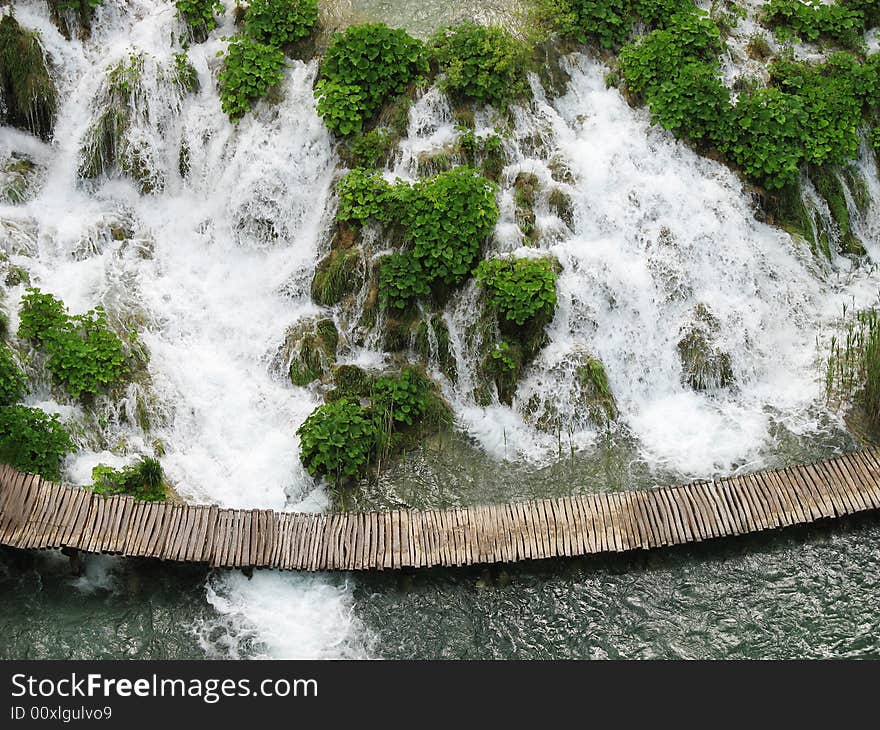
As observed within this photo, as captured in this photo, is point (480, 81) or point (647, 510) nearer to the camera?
point (647, 510)

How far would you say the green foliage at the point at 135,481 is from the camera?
1384 centimetres

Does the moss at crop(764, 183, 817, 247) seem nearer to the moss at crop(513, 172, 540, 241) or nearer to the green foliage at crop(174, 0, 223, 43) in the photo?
the moss at crop(513, 172, 540, 241)

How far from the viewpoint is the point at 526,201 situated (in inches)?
647

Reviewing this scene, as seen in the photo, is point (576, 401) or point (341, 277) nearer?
point (576, 401)

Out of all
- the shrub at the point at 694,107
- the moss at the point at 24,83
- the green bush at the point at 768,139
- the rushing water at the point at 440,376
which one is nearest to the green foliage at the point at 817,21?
the green bush at the point at 768,139

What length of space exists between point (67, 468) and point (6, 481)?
3.69ft

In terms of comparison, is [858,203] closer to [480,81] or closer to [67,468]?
[480,81]

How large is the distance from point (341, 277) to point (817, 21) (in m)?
9.40

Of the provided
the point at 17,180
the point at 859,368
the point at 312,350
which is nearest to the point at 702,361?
the point at 859,368

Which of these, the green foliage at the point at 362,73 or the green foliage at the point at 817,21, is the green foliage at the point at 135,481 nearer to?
the green foliage at the point at 362,73

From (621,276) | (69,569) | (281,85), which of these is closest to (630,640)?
(621,276)

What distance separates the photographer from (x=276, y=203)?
17.0 m

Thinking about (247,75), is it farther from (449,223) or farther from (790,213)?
(790,213)

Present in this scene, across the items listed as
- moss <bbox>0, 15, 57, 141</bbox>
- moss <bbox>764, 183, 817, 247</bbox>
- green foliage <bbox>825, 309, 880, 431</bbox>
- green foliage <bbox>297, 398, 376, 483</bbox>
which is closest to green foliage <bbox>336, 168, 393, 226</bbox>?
green foliage <bbox>297, 398, 376, 483</bbox>
